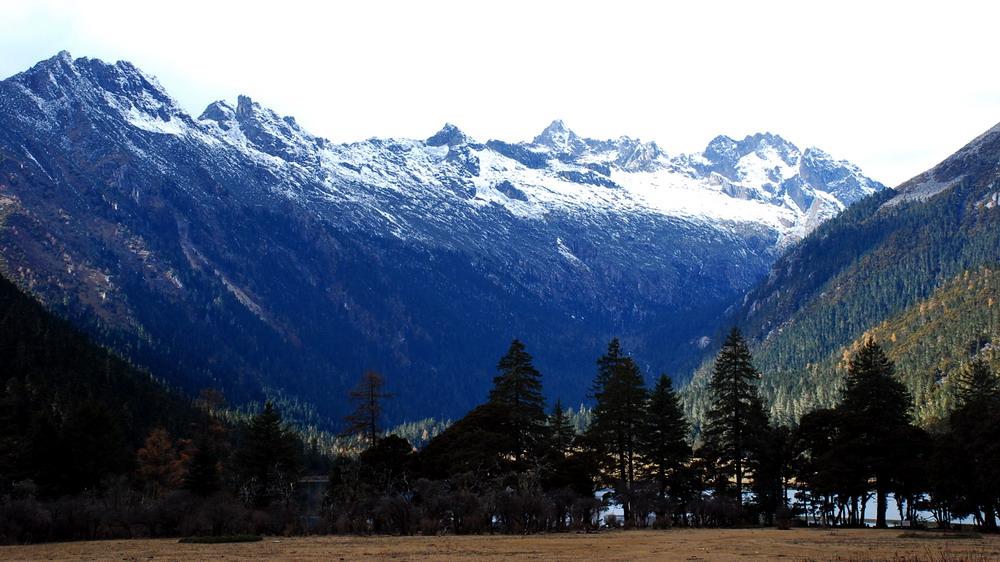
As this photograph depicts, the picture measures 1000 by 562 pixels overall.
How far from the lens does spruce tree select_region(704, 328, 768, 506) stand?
7831 centimetres

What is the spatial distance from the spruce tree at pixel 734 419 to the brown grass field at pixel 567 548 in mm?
16087

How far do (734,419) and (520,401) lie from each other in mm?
20485

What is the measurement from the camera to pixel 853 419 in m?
76.3

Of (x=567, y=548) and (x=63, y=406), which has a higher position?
(x=63, y=406)

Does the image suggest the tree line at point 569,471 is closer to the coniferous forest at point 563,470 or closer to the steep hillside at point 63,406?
the coniferous forest at point 563,470

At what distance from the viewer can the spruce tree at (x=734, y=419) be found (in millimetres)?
78312

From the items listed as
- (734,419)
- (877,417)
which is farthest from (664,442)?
(877,417)

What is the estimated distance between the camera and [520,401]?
3376 inches

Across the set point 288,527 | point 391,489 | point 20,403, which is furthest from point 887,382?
point 20,403

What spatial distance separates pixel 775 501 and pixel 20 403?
371 ft

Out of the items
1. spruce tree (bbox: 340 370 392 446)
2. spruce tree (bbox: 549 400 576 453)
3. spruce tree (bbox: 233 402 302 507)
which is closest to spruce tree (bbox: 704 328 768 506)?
spruce tree (bbox: 549 400 576 453)

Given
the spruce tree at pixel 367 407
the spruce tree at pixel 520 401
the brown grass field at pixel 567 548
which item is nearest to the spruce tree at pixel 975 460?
the brown grass field at pixel 567 548

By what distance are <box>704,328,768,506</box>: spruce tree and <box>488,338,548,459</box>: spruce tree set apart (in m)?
16.2

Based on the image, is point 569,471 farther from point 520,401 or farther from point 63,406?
point 63,406
